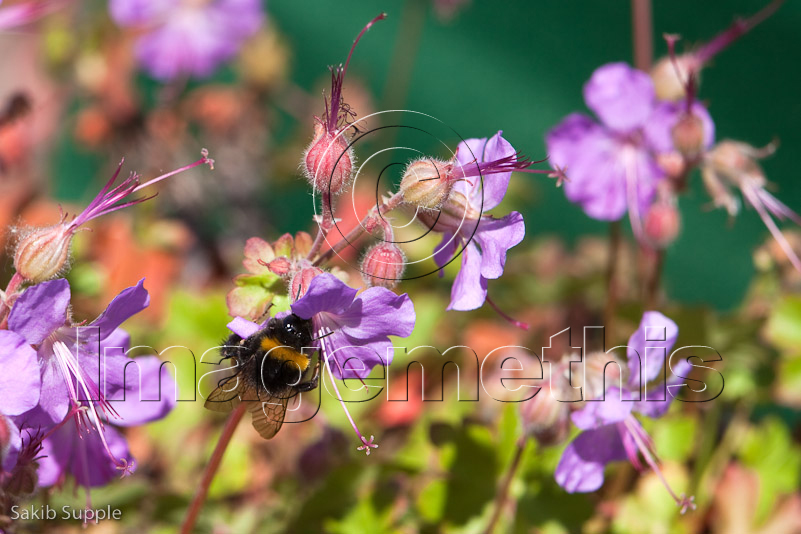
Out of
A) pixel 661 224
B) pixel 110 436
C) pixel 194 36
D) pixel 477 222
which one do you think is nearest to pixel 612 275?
pixel 661 224

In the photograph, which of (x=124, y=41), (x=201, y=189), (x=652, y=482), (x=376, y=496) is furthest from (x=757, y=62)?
(x=124, y=41)

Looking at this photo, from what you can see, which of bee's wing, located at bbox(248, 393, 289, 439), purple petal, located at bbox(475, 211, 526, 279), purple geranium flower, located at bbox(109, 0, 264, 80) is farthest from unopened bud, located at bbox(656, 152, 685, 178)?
purple geranium flower, located at bbox(109, 0, 264, 80)

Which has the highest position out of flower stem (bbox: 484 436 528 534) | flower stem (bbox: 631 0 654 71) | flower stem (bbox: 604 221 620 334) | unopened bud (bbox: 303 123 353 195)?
flower stem (bbox: 631 0 654 71)

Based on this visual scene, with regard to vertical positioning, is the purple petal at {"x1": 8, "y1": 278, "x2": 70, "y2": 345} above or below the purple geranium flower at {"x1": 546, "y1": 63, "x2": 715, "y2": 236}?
below

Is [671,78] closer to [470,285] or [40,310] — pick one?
[470,285]

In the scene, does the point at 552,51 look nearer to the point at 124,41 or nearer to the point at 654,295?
the point at 654,295

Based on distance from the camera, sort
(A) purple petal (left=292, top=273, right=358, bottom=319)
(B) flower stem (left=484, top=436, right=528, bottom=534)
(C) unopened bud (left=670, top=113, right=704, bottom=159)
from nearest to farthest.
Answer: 1. (A) purple petal (left=292, top=273, right=358, bottom=319)
2. (B) flower stem (left=484, top=436, right=528, bottom=534)
3. (C) unopened bud (left=670, top=113, right=704, bottom=159)

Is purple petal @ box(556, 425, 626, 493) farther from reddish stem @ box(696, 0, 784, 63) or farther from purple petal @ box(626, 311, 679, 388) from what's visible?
reddish stem @ box(696, 0, 784, 63)
